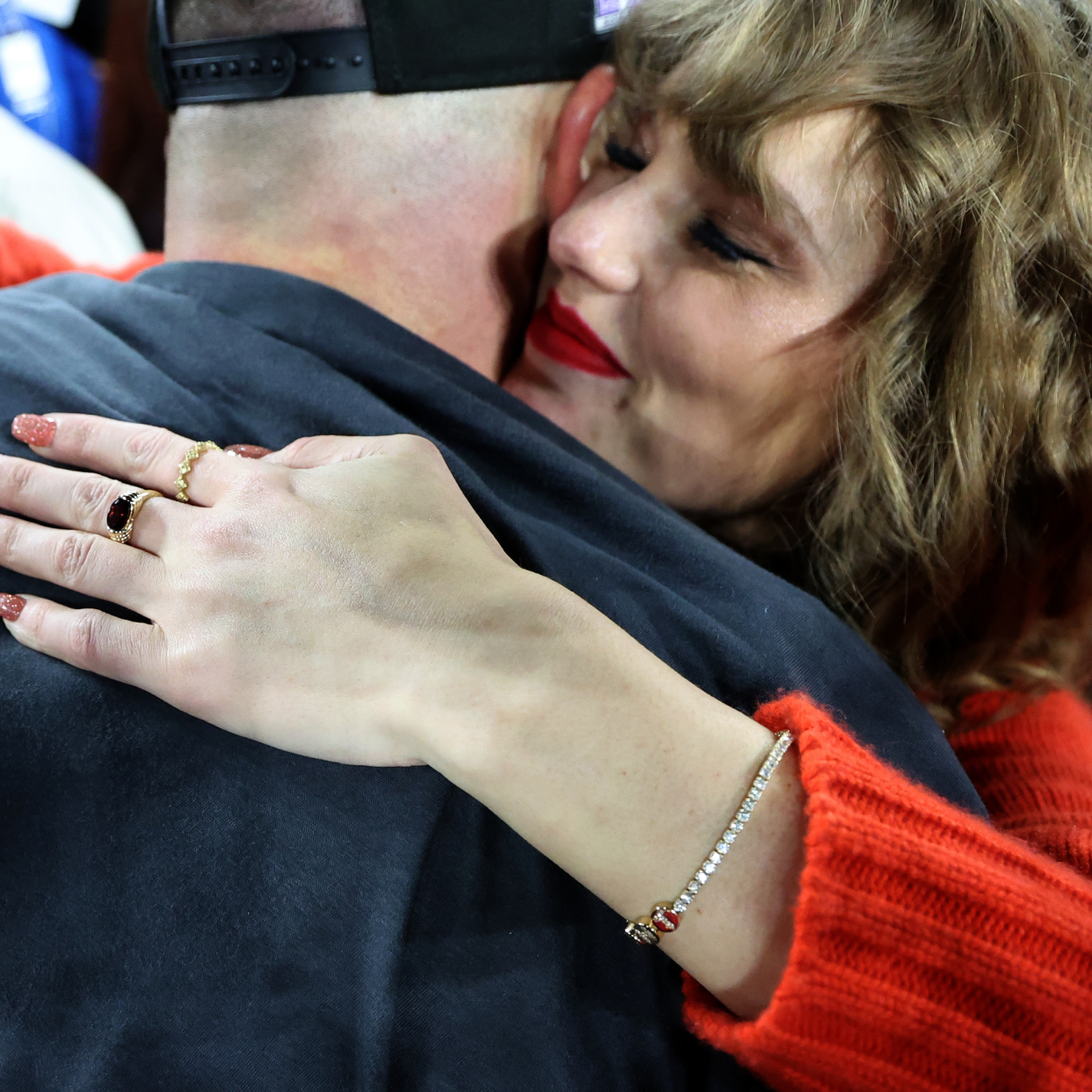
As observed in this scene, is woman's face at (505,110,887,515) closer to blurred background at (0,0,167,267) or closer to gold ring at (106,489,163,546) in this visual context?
gold ring at (106,489,163,546)

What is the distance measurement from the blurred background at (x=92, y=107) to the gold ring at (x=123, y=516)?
1621 millimetres

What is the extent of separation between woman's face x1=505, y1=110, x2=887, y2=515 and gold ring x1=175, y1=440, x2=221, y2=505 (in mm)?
445

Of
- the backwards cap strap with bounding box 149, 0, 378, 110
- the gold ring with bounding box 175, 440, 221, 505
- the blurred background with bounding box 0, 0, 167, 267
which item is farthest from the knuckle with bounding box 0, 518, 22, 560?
the blurred background with bounding box 0, 0, 167, 267

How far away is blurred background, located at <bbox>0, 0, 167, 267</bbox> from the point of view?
2176 mm

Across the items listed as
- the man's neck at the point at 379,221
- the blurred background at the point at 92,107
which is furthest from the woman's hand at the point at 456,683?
the blurred background at the point at 92,107

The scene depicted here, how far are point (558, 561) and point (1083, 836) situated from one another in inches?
18.7

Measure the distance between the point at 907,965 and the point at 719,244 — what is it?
0.63 m

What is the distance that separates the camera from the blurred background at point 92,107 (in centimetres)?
218

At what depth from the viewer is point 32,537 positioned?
0.69 m

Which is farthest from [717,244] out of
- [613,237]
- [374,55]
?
[374,55]

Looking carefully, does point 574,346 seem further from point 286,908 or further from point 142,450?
point 286,908

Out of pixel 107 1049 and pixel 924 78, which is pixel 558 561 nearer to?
pixel 107 1049

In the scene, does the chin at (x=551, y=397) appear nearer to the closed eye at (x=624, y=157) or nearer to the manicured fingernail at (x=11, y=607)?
the closed eye at (x=624, y=157)

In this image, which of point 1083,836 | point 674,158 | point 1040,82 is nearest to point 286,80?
point 674,158
